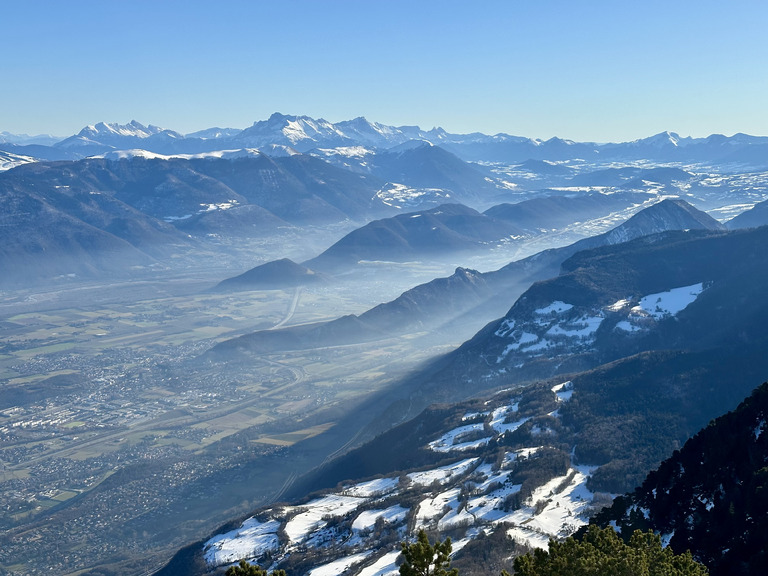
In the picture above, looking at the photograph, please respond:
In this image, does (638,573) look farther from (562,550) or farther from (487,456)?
(487,456)

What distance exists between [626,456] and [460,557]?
40.5m

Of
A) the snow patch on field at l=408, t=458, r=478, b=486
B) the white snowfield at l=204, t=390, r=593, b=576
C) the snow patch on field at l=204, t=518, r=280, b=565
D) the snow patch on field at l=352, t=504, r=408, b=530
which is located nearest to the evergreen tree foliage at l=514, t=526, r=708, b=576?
the white snowfield at l=204, t=390, r=593, b=576

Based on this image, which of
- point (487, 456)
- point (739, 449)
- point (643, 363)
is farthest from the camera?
point (643, 363)

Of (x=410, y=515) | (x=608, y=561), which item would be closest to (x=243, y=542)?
(x=410, y=515)

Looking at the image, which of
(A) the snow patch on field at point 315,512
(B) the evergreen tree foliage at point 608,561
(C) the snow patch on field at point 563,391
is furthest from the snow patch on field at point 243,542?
(B) the evergreen tree foliage at point 608,561

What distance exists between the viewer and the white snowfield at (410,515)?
330ft

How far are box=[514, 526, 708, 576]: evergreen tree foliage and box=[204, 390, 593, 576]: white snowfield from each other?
50.4 meters

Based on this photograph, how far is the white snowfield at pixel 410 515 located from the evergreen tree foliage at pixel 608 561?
5038cm

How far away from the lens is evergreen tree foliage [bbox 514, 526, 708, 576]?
1617 inches

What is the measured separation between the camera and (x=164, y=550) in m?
149

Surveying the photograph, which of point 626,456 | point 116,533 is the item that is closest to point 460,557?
point 626,456

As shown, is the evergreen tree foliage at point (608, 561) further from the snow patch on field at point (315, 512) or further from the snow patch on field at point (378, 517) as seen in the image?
the snow patch on field at point (315, 512)

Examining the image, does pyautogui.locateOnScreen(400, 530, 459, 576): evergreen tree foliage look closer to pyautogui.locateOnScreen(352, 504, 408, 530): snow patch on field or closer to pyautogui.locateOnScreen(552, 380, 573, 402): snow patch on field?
pyautogui.locateOnScreen(352, 504, 408, 530): snow patch on field

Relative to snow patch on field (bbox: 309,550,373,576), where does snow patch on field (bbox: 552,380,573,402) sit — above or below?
above
